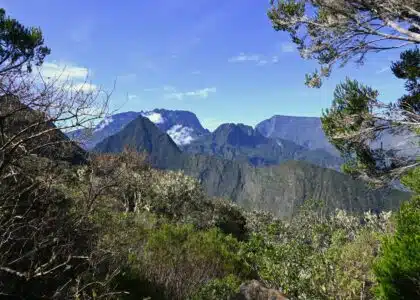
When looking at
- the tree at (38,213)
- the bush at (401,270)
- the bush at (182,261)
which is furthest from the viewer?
the bush at (182,261)

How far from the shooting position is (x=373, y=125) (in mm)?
13812

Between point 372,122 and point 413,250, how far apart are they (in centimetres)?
568

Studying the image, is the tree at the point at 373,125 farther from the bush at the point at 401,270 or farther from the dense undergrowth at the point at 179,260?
the bush at the point at 401,270

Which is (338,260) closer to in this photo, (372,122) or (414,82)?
(372,122)

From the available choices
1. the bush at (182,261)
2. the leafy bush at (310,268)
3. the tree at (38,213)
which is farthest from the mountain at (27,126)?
the leafy bush at (310,268)

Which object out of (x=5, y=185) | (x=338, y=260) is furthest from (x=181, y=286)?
(x=5, y=185)

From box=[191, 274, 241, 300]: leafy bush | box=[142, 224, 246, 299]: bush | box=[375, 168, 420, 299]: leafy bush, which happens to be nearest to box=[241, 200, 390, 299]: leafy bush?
box=[375, 168, 420, 299]: leafy bush

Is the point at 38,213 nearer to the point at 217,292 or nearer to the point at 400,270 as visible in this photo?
Result: the point at 217,292

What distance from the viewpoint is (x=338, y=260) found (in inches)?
412

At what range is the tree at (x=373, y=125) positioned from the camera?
1360cm

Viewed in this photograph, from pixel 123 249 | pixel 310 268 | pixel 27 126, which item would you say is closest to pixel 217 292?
pixel 310 268

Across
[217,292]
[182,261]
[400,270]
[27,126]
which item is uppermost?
[27,126]

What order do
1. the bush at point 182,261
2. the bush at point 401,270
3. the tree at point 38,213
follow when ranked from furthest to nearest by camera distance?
the bush at point 182,261, the bush at point 401,270, the tree at point 38,213

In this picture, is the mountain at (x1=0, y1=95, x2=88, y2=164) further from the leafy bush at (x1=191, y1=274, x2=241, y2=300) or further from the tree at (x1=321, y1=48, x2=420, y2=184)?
the tree at (x1=321, y1=48, x2=420, y2=184)
